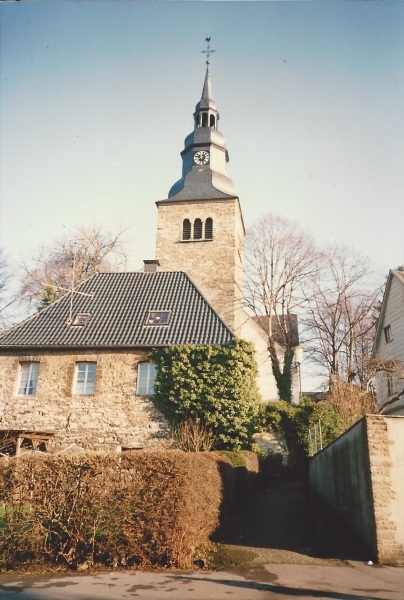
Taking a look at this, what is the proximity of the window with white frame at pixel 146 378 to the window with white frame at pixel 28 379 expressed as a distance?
4.09m

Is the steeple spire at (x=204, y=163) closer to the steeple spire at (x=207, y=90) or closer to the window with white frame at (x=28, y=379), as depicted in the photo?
the steeple spire at (x=207, y=90)

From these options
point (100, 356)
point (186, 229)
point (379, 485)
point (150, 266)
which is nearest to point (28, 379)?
point (100, 356)

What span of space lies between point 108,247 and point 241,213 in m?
10.3

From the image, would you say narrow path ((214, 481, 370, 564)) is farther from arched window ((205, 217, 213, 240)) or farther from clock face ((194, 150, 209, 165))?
clock face ((194, 150, 209, 165))

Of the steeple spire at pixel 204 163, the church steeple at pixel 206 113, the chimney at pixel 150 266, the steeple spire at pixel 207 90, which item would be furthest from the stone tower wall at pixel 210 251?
the steeple spire at pixel 207 90

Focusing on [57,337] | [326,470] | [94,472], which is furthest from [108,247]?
[94,472]

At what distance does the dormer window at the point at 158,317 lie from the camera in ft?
61.5

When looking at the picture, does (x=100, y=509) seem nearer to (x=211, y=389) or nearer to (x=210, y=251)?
(x=211, y=389)

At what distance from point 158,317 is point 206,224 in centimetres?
1166

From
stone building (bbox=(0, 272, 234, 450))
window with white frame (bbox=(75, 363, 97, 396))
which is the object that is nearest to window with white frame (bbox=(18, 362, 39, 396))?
stone building (bbox=(0, 272, 234, 450))

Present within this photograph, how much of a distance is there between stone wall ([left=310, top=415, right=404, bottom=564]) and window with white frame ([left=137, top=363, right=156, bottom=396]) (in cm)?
917

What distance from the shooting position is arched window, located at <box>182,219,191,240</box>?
29.0 m

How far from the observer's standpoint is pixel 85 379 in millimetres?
17578

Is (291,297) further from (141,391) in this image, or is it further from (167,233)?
(141,391)
